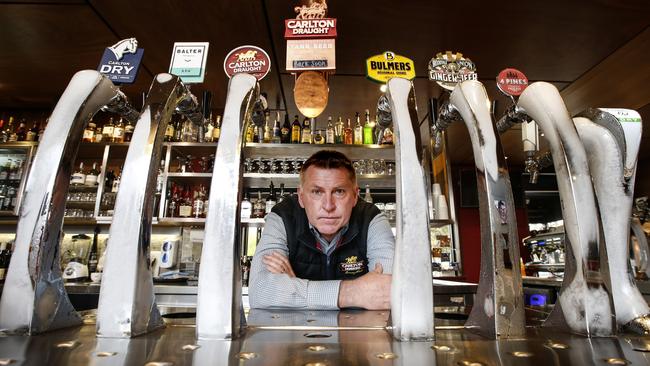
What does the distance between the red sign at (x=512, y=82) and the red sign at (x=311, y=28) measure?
3.97 ft

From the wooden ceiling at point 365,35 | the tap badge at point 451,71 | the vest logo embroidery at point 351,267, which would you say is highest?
the wooden ceiling at point 365,35

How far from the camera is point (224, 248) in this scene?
0.36 metres

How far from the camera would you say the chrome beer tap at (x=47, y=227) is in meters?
0.37

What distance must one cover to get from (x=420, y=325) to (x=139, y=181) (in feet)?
1.10

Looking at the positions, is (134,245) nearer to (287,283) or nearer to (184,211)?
(287,283)

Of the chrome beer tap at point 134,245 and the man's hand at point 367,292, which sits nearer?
the chrome beer tap at point 134,245

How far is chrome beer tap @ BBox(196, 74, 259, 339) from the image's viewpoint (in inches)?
13.7

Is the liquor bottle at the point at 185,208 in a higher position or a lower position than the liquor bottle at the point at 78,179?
lower

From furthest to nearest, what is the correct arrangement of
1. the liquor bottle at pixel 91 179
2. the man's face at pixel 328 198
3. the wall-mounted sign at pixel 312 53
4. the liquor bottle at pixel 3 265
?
1. the liquor bottle at pixel 91 179
2. the liquor bottle at pixel 3 265
3. the wall-mounted sign at pixel 312 53
4. the man's face at pixel 328 198

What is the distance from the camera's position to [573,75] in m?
3.02

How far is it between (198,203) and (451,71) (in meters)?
2.98

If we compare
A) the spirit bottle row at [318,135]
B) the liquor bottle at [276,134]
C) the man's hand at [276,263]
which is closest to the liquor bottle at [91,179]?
the spirit bottle row at [318,135]

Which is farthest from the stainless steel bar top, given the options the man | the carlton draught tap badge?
the carlton draught tap badge

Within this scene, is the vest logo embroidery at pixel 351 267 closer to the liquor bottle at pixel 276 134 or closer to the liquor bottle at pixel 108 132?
the liquor bottle at pixel 276 134
